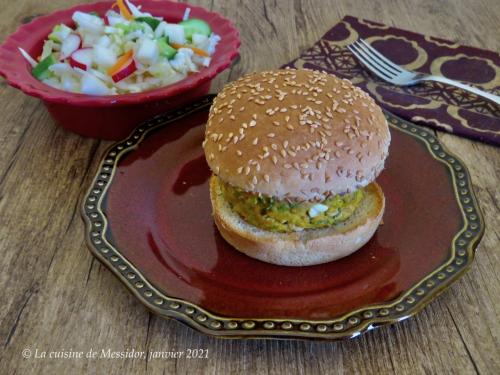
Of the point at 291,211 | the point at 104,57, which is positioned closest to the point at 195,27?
the point at 104,57

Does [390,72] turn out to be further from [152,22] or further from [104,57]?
[104,57]

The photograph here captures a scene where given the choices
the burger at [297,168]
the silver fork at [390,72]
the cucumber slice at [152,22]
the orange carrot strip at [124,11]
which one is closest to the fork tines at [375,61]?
the silver fork at [390,72]

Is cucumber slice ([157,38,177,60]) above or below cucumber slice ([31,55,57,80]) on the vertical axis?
above

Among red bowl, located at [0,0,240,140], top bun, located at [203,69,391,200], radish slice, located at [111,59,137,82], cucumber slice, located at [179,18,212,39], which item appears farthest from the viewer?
cucumber slice, located at [179,18,212,39]

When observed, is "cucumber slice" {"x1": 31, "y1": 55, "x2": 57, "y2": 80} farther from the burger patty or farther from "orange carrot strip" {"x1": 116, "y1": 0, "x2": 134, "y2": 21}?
the burger patty

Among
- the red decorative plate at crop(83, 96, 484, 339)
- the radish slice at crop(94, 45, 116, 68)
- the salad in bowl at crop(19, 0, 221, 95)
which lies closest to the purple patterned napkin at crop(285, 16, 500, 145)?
the red decorative plate at crop(83, 96, 484, 339)

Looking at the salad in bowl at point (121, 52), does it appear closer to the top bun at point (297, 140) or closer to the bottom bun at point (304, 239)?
the top bun at point (297, 140)
